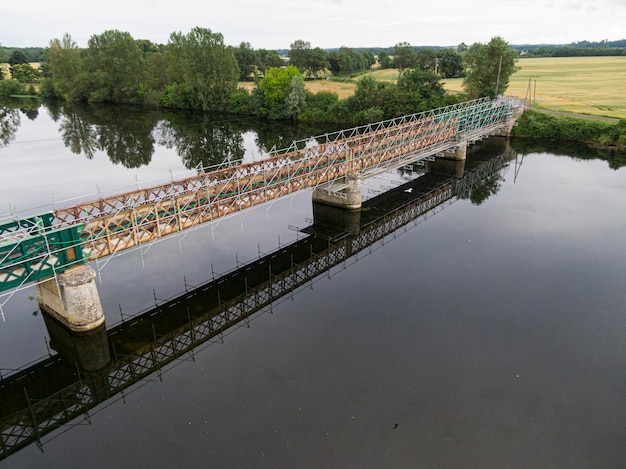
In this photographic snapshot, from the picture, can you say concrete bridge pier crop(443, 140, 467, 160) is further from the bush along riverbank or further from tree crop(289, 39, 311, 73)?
tree crop(289, 39, 311, 73)

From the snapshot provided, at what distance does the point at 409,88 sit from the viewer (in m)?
86.5

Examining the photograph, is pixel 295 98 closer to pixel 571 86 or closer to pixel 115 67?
pixel 115 67

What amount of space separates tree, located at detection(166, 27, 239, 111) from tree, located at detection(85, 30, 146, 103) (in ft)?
49.5

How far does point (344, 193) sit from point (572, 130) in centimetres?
5044

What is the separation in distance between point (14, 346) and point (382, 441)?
19199 millimetres

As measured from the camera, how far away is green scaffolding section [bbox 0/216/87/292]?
20.6 meters

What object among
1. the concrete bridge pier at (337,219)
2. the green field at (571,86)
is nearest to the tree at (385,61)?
the green field at (571,86)

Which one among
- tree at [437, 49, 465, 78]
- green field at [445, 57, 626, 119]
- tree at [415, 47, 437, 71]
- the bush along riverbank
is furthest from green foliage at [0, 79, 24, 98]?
the bush along riverbank

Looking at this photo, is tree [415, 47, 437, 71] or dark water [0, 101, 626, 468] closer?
dark water [0, 101, 626, 468]

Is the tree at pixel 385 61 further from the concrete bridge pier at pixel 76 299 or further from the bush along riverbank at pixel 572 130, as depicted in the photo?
the concrete bridge pier at pixel 76 299

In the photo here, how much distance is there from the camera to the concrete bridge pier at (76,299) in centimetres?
2209

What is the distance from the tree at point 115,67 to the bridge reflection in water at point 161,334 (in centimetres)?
10194

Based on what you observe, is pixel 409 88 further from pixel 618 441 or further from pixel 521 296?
pixel 618 441

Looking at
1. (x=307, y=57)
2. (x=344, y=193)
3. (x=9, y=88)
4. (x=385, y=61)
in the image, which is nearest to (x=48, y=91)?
(x=9, y=88)
